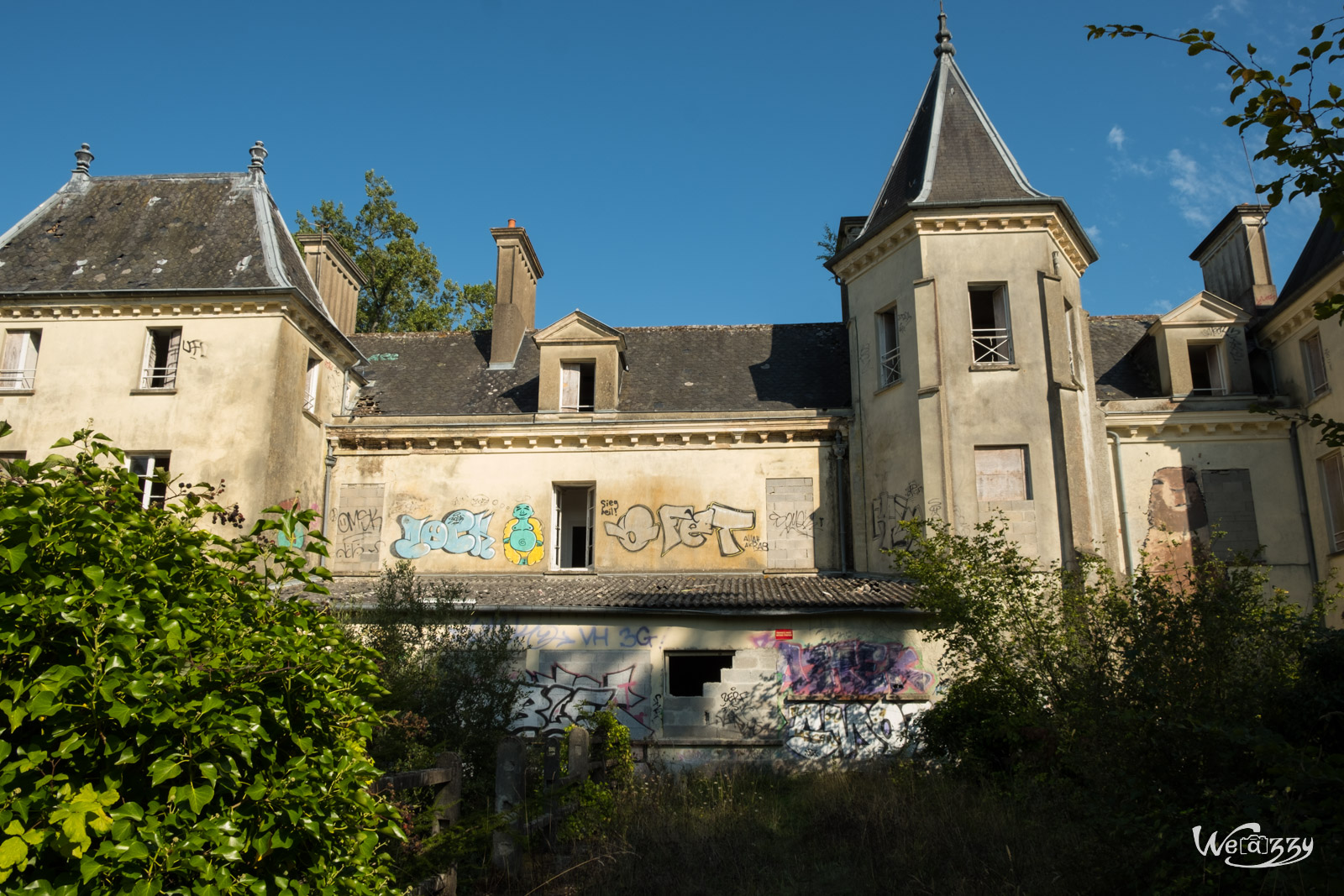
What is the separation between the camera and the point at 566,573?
1942 cm

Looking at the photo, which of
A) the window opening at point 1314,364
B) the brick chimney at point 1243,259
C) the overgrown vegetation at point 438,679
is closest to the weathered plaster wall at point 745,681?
the overgrown vegetation at point 438,679

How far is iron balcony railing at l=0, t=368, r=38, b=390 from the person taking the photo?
1864 cm

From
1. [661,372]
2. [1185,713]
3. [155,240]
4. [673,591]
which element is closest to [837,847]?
[1185,713]

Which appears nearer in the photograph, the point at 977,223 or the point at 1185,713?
the point at 1185,713

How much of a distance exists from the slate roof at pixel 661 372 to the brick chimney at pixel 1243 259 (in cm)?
888

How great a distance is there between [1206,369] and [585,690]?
14.6m

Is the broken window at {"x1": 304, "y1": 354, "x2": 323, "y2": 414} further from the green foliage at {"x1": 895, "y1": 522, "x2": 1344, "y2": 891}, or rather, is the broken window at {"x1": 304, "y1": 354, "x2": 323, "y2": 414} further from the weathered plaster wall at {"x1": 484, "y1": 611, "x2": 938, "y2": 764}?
the green foliage at {"x1": 895, "y1": 522, "x2": 1344, "y2": 891}

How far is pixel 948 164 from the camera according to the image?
19.7 m

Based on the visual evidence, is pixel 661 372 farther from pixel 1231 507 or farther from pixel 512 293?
pixel 1231 507

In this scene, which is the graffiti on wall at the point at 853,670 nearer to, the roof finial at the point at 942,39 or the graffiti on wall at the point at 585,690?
the graffiti on wall at the point at 585,690

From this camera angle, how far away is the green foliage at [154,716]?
3.46 m

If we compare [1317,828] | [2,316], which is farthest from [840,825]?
[2,316]

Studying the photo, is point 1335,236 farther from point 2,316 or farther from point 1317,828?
point 2,316

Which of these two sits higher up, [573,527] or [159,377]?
[159,377]
